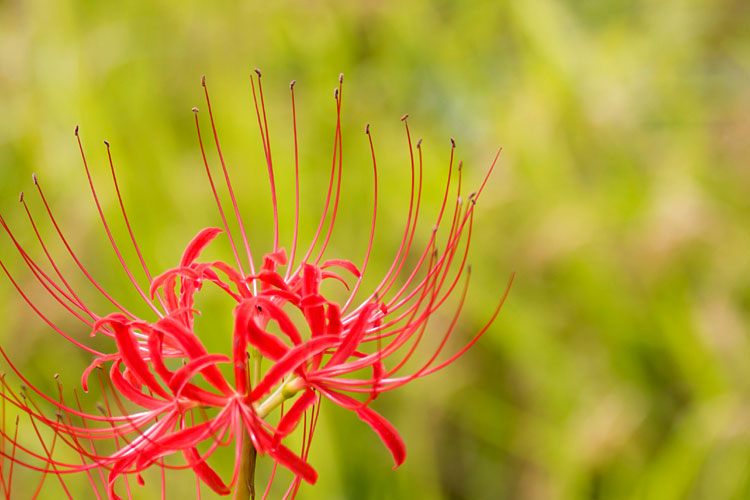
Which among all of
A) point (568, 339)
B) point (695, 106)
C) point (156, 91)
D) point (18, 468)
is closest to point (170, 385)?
point (18, 468)

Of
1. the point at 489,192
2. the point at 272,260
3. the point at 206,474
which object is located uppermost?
the point at 489,192

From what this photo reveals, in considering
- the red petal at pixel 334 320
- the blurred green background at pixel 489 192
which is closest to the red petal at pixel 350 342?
the red petal at pixel 334 320

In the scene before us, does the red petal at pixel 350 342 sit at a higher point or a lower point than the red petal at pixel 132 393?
higher

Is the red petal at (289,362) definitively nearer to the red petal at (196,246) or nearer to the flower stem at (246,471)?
the flower stem at (246,471)

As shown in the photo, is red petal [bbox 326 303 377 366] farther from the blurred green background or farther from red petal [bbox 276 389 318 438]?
the blurred green background

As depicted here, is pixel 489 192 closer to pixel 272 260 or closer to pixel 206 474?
pixel 272 260

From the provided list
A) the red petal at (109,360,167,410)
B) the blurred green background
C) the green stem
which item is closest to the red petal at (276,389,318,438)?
the green stem

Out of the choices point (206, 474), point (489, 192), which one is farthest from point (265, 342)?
point (489, 192)
